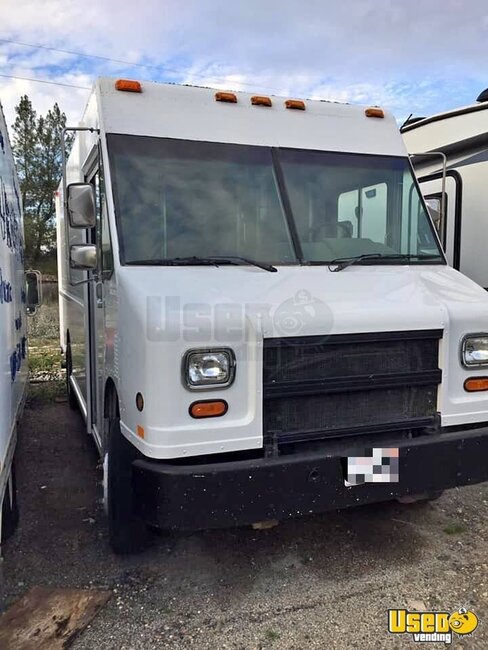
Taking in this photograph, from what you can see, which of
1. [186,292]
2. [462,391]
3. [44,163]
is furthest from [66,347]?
[44,163]

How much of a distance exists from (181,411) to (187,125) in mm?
2066

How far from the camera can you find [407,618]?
3.12m

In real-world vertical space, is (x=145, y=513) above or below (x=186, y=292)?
below

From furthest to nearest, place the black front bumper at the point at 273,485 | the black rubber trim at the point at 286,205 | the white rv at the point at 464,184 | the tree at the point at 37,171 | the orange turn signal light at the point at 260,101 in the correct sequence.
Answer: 1. the tree at the point at 37,171
2. the white rv at the point at 464,184
3. the orange turn signal light at the point at 260,101
4. the black rubber trim at the point at 286,205
5. the black front bumper at the point at 273,485

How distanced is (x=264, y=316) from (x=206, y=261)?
2.28 feet

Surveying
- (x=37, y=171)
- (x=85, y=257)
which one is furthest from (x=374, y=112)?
(x=37, y=171)

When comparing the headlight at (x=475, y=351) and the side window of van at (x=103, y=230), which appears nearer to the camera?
the headlight at (x=475, y=351)

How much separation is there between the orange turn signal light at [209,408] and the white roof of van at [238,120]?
6.26 ft

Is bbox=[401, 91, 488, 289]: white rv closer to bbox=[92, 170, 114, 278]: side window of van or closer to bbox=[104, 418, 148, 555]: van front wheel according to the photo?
bbox=[92, 170, 114, 278]: side window of van

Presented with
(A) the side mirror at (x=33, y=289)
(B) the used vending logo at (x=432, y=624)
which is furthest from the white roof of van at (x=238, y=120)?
(A) the side mirror at (x=33, y=289)

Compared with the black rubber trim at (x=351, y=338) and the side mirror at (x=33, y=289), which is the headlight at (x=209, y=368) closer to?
the black rubber trim at (x=351, y=338)

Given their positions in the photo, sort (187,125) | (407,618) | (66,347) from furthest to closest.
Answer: (66,347) < (187,125) < (407,618)

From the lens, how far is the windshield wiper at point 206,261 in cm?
349

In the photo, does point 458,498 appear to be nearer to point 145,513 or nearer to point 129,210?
point 145,513
